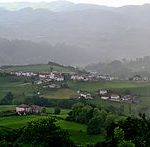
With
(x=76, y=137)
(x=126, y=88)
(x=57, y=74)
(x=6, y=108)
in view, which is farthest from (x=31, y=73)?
(x=76, y=137)

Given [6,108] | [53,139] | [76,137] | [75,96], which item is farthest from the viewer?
[75,96]

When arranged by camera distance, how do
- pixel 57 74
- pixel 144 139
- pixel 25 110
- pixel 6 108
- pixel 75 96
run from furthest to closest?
1. pixel 57 74
2. pixel 75 96
3. pixel 6 108
4. pixel 25 110
5. pixel 144 139

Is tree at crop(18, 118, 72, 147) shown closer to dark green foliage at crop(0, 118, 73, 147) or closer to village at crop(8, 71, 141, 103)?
dark green foliage at crop(0, 118, 73, 147)

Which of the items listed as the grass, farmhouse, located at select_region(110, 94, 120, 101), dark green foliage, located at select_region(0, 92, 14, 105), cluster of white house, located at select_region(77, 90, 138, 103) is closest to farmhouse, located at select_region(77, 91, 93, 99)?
cluster of white house, located at select_region(77, 90, 138, 103)

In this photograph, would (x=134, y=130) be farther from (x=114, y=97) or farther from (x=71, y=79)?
(x=71, y=79)

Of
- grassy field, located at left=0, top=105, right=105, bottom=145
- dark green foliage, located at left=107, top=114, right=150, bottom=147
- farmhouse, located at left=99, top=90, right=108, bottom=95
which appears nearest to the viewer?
dark green foliage, located at left=107, top=114, right=150, bottom=147

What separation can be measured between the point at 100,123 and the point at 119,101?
167 feet

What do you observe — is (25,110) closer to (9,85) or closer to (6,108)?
(6,108)

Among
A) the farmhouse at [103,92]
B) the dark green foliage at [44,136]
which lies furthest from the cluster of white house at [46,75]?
the dark green foliage at [44,136]

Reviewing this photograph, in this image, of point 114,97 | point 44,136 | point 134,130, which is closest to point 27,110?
point 134,130

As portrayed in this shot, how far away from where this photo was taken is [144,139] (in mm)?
51094

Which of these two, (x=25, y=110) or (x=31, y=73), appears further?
(x=31, y=73)

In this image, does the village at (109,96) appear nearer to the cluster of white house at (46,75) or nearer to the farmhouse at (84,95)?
the farmhouse at (84,95)

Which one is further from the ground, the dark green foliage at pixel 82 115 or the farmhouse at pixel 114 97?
the dark green foliage at pixel 82 115
